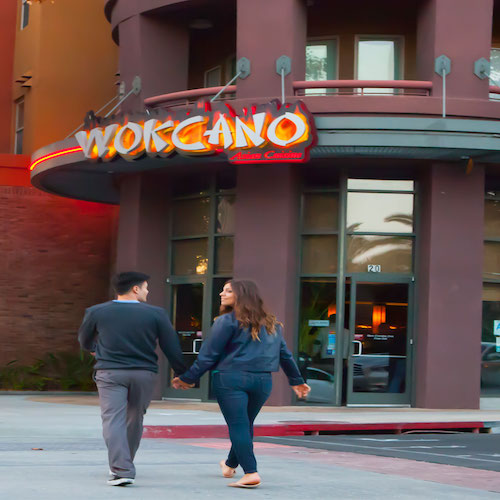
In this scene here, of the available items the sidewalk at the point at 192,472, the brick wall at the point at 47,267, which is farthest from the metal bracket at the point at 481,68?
the brick wall at the point at 47,267

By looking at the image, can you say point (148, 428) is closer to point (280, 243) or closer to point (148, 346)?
point (148, 346)

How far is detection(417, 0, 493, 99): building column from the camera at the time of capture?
19703 mm

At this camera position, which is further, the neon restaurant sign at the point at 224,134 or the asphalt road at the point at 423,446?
the neon restaurant sign at the point at 224,134

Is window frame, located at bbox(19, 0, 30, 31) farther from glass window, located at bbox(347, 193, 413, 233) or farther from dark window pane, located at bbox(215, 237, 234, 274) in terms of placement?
glass window, located at bbox(347, 193, 413, 233)

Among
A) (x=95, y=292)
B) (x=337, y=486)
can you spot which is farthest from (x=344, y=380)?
(x=337, y=486)

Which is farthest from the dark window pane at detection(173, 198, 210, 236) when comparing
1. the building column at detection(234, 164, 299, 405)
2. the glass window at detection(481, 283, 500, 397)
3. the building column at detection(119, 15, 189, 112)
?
the glass window at detection(481, 283, 500, 397)

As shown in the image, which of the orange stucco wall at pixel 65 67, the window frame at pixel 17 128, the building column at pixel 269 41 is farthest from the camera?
the window frame at pixel 17 128

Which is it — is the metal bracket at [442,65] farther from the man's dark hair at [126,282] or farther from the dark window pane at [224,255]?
the man's dark hair at [126,282]

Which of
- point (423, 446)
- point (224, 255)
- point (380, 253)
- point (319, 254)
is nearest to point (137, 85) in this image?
point (224, 255)

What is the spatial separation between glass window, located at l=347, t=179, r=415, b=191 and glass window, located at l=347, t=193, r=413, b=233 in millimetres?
118

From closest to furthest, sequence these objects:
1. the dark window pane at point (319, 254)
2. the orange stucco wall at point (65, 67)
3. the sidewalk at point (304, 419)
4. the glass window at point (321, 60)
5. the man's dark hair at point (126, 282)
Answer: the man's dark hair at point (126, 282) → the sidewalk at point (304, 419) → the dark window pane at point (319, 254) → the glass window at point (321, 60) → the orange stucco wall at point (65, 67)

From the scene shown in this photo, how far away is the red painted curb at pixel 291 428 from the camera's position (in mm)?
13961

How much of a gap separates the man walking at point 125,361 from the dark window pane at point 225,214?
42.3 feet

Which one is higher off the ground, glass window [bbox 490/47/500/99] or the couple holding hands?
glass window [bbox 490/47/500/99]
